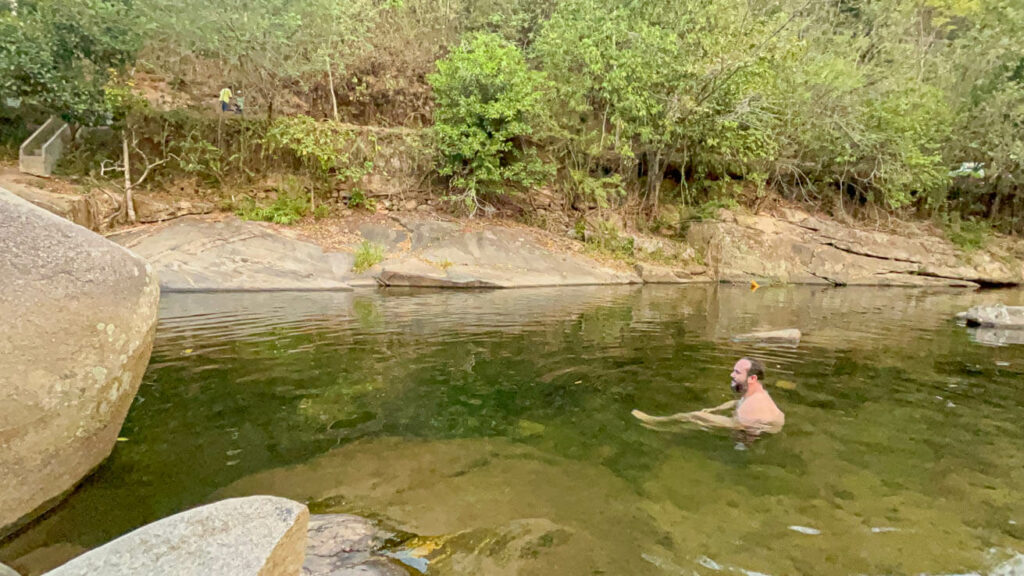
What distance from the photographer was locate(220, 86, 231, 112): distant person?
2188cm

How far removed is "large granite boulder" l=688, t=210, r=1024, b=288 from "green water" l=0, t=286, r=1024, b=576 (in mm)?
12562

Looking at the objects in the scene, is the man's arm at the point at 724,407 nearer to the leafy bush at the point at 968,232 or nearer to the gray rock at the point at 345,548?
the gray rock at the point at 345,548

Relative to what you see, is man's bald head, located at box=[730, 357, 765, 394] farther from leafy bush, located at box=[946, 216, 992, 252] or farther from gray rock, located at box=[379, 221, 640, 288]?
leafy bush, located at box=[946, 216, 992, 252]

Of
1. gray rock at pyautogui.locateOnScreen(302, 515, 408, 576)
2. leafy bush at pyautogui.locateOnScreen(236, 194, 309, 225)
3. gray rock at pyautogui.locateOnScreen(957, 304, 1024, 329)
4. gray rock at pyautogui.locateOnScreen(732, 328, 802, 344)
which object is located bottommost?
gray rock at pyautogui.locateOnScreen(957, 304, 1024, 329)

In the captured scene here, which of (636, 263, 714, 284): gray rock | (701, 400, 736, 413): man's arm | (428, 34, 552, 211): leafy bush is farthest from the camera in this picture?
(636, 263, 714, 284): gray rock

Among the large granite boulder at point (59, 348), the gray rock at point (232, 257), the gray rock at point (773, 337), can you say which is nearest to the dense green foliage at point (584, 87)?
the gray rock at point (232, 257)

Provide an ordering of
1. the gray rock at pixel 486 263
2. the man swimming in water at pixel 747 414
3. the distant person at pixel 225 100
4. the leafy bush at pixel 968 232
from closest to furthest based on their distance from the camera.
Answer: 1. the man swimming in water at pixel 747 414
2. the gray rock at pixel 486 263
3. the distant person at pixel 225 100
4. the leafy bush at pixel 968 232

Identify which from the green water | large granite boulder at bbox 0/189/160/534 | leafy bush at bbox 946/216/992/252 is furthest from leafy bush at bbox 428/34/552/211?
leafy bush at bbox 946/216/992/252

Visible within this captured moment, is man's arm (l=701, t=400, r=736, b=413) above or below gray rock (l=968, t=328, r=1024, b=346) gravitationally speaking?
above

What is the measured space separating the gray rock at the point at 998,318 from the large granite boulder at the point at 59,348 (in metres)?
16.0

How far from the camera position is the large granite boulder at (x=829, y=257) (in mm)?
22766

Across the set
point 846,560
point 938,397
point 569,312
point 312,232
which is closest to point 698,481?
point 846,560

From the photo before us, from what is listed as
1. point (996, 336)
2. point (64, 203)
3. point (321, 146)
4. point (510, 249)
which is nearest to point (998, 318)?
point (996, 336)

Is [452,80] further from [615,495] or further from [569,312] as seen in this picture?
[615,495]
